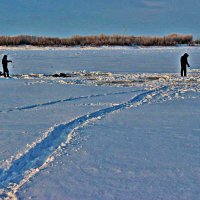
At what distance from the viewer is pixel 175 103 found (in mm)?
11789

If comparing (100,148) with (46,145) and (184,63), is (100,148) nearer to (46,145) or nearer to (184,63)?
(46,145)

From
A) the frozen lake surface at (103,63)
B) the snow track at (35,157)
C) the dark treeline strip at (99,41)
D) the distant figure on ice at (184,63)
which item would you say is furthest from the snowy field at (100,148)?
the dark treeline strip at (99,41)

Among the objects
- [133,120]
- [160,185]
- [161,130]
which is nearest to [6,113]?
[133,120]

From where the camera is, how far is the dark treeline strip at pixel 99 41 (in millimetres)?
54750

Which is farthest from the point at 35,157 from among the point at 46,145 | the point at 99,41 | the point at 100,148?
the point at 99,41

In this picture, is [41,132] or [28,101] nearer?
[41,132]

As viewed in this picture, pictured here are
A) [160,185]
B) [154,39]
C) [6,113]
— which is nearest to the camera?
[160,185]

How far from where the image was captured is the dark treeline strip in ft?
180

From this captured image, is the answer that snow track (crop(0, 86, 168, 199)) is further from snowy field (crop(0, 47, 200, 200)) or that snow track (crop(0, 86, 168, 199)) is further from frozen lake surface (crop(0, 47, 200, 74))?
frozen lake surface (crop(0, 47, 200, 74))

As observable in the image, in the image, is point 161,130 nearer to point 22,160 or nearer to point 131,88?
point 22,160

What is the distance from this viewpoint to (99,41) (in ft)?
182

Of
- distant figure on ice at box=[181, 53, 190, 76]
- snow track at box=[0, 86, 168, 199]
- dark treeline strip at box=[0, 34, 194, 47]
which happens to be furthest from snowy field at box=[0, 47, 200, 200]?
dark treeline strip at box=[0, 34, 194, 47]

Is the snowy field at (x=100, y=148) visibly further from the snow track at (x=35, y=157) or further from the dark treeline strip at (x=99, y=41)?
the dark treeline strip at (x=99, y=41)

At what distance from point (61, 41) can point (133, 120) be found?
1910 inches
